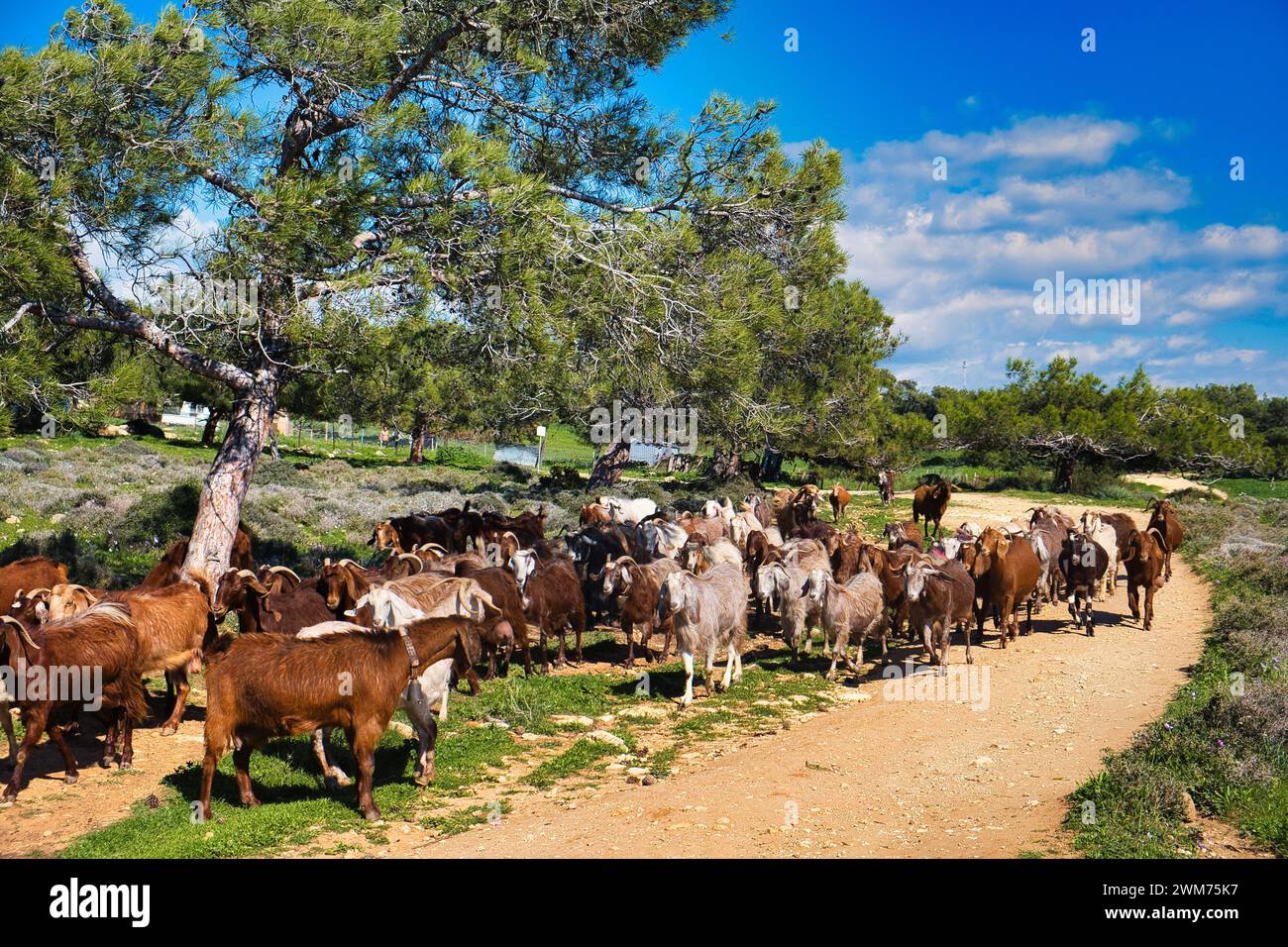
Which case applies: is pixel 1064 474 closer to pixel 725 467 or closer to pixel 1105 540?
pixel 725 467

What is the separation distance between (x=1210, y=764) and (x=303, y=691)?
8.01 meters

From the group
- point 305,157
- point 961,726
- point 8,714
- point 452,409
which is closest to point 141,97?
point 305,157

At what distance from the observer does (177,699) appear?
9.66 metres

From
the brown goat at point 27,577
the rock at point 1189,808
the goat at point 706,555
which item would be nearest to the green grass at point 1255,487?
the goat at point 706,555

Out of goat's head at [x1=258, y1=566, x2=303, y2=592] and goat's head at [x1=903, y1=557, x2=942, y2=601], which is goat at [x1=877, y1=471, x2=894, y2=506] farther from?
goat's head at [x1=258, y1=566, x2=303, y2=592]

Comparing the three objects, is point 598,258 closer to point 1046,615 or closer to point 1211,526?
point 1046,615

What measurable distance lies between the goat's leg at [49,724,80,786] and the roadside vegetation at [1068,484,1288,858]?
8276 millimetres

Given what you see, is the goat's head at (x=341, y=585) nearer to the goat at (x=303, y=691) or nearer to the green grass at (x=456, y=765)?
the green grass at (x=456, y=765)

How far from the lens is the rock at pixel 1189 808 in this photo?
7.47m

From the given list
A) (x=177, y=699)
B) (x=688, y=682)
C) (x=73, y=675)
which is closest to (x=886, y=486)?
(x=688, y=682)

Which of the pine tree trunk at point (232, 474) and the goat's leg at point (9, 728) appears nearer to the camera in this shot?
the goat's leg at point (9, 728)

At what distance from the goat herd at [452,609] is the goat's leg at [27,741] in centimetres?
1

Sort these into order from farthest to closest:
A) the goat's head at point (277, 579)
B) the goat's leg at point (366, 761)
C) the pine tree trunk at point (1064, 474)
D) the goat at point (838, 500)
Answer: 1. the pine tree trunk at point (1064, 474)
2. the goat at point (838, 500)
3. the goat's head at point (277, 579)
4. the goat's leg at point (366, 761)

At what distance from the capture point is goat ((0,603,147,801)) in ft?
24.6
